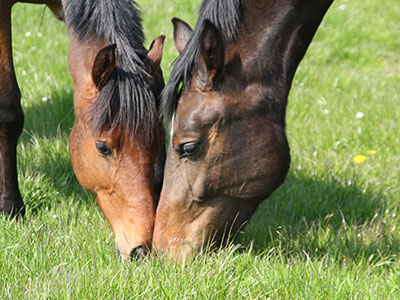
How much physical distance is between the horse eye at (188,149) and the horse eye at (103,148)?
19.6 inches

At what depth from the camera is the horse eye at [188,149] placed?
3.10m

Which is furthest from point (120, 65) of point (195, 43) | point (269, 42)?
point (269, 42)

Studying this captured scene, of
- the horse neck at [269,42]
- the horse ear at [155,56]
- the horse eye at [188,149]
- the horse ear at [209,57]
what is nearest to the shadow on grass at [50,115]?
the horse ear at [155,56]

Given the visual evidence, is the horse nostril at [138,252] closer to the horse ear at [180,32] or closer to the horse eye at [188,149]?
the horse eye at [188,149]

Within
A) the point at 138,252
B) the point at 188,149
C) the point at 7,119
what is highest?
the point at 188,149

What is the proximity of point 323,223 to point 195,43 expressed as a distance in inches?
73.8

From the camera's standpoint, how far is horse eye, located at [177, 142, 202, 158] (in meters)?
3.10

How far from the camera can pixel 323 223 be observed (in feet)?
13.7

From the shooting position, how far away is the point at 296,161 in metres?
5.13

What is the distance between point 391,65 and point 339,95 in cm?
182

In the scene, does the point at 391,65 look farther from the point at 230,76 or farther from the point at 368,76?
the point at 230,76

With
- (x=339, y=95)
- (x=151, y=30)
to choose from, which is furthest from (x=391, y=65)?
(x=151, y=30)

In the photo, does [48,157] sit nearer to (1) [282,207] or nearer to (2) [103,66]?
(2) [103,66]

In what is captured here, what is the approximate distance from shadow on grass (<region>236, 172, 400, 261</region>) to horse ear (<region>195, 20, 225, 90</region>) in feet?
3.58
